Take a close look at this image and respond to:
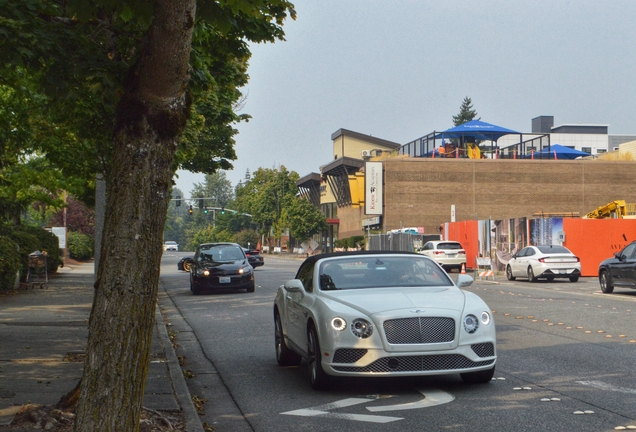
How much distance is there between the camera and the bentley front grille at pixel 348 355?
27.7ft

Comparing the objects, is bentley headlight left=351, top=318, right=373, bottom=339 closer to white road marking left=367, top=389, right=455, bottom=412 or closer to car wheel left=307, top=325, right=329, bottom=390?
car wheel left=307, top=325, right=329, bottom=390

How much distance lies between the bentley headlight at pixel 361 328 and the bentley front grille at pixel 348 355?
0.48 feet

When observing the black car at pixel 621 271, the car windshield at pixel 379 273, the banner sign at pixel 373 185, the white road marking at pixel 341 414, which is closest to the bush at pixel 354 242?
the banner sign at pixel 373 185

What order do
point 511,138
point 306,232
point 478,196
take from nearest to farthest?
1. point 478,196
2. point 306,232
3. point 511,138

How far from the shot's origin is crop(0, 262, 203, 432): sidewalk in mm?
8094

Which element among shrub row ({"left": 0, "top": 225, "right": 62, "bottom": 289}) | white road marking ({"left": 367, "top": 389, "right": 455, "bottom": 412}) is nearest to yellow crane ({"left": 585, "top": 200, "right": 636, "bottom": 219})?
shrub row ({"left": 0, "top": 225, "right": 62, "bottom": 289})

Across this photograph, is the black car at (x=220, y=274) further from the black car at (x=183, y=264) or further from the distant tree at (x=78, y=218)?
the distant tree at (x=78, y=218)

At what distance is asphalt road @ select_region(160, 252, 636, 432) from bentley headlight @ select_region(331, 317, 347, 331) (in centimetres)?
71

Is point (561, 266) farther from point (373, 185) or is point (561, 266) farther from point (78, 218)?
point (78, 218)

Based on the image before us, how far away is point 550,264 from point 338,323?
23594 millimetres

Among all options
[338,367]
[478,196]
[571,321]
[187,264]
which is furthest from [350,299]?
[478,196]

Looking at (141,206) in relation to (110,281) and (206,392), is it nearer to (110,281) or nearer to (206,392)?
(110,281)

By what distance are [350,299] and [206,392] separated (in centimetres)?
187

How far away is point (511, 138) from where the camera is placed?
378ft
